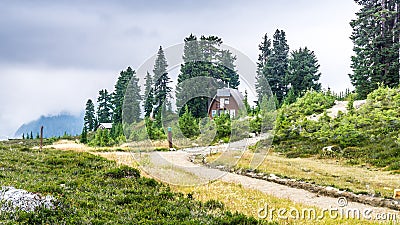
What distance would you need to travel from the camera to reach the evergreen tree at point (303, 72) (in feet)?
150

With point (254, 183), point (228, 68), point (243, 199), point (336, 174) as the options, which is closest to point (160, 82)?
point (228, 68)

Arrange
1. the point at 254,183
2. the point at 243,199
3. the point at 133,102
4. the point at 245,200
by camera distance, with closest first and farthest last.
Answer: the point at 245,200 < the point at 243,199 < the point at 133,102 < the point at 254,183

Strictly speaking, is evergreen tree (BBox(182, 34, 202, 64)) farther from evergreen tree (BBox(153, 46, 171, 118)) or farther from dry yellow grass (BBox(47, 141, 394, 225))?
dry yellow grass (BBox(47, 141, 394, 225))

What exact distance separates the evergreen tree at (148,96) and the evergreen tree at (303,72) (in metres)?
34.2

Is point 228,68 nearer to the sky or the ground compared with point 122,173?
nearer to the sky

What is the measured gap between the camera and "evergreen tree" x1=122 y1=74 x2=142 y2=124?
43.7 ft

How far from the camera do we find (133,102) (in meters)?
13.5

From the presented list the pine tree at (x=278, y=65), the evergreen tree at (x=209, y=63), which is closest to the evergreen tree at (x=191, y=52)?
the evergreen tree at (x=209, y=63)

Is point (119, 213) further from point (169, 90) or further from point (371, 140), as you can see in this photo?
point (371, 140)

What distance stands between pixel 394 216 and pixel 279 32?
46.5m

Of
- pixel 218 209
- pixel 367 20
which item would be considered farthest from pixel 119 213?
pixel 367 20

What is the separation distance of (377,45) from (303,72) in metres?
12.3

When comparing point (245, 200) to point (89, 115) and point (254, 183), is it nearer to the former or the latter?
point (254, 183)

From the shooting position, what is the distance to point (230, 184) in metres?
12.9
